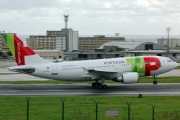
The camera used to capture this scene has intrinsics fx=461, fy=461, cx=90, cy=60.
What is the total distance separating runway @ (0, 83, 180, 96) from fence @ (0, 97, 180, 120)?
7.36 metres

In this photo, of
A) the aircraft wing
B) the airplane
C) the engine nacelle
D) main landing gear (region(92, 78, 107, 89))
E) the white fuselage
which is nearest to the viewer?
the engine nacelle

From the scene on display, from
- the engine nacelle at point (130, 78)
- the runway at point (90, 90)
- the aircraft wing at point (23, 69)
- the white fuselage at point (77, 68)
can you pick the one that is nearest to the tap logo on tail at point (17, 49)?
the aircraft wing at point (23, 69)

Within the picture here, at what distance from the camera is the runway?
156 feet

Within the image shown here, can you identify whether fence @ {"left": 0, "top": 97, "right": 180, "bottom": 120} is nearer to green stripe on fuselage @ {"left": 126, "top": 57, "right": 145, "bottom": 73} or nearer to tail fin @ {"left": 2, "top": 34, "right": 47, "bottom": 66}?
tail fin @ {"left": 2, "top": 34, "right": 47, "bottom": 66}

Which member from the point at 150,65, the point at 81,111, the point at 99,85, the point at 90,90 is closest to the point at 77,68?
the point at 99,85

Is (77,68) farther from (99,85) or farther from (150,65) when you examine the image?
(150,65)

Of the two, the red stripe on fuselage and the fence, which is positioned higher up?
the red stripe on fuselage

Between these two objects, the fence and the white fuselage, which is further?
the white fuselage

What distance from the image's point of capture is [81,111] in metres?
34.9


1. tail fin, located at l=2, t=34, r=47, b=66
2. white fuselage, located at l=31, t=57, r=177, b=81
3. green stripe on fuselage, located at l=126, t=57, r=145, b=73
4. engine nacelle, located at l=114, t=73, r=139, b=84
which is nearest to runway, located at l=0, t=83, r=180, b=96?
engine nacelle, located at l=114, t=73, r=139, b=84

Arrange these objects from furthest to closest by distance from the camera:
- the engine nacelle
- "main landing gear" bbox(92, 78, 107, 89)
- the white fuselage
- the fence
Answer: the white fuselage
"main landing gear" bbox(92, 78, 107, 89)
the engine nacelle
the fence

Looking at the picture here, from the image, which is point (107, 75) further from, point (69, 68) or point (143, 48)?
point (143, 48)

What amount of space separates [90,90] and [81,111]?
16.4m

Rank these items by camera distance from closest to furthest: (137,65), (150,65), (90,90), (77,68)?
(90,90) < (137,65) < (77,68) < (150,65)
